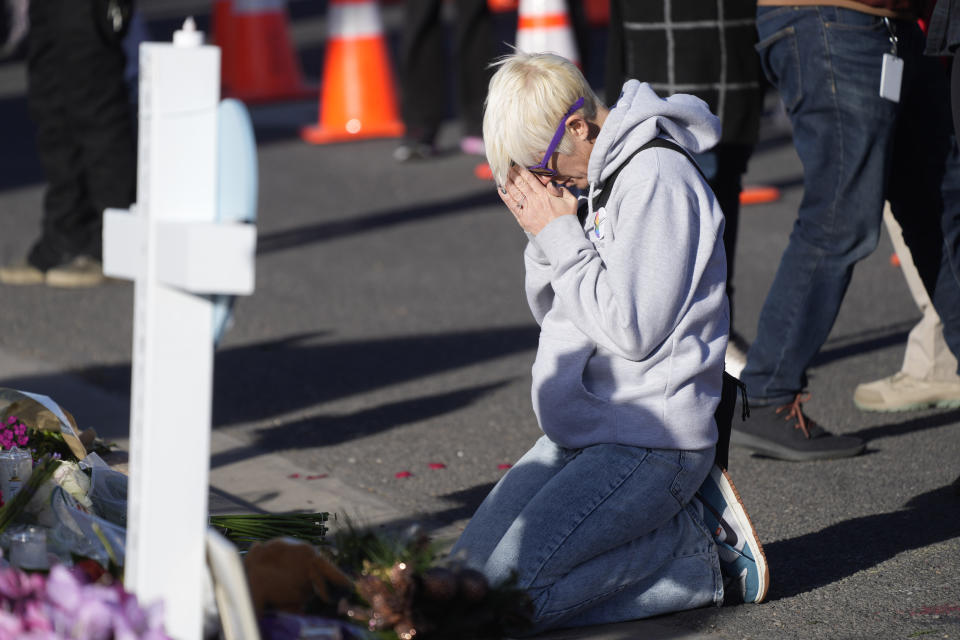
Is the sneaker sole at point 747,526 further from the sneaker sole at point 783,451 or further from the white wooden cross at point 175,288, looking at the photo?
the white wooden cross at point 175,288

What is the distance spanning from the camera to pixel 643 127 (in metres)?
2.81

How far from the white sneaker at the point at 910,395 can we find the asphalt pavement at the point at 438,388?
0.14ft

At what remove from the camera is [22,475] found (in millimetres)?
2777

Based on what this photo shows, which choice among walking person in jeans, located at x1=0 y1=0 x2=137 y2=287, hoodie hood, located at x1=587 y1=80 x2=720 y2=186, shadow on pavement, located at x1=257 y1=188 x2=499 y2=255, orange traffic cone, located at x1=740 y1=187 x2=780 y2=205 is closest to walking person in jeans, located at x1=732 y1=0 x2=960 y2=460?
hoodie hood, located at x1=587 y1=80 x2=720 y2=186

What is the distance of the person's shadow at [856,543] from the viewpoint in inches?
122

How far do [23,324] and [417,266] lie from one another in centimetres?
184

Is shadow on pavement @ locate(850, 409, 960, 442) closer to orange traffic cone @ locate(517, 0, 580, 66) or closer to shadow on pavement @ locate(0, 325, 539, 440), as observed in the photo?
shadow on pavement @ locate(0, 325, 539, 440)

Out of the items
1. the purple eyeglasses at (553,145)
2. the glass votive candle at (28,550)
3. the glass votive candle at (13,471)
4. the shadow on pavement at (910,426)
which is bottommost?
the shadow on pavement at (910,426)

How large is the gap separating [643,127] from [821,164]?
1140mm

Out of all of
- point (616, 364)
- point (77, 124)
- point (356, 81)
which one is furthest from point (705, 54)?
point (356, 81)

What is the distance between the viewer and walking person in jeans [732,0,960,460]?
12.2 ft

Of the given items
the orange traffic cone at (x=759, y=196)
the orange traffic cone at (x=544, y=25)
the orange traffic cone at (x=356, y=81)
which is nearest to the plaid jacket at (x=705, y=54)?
the orange traffic cone at (x=759, y=196)

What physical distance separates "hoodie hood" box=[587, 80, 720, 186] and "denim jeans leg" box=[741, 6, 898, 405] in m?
0.92

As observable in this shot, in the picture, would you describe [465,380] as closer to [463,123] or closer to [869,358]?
[869,358]
